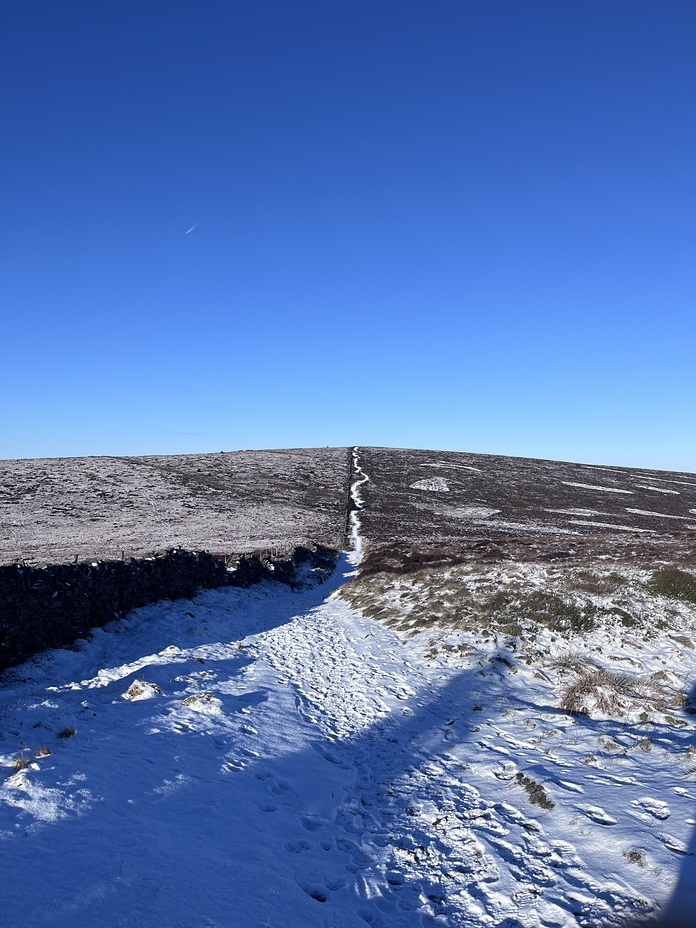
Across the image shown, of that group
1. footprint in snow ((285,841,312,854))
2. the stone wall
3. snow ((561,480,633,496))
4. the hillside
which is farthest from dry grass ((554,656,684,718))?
snow ((561,480,633,496))

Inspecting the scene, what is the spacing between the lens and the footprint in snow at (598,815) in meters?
7.45

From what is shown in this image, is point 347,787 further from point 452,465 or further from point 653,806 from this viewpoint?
point 452,465

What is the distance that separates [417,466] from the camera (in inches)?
3551

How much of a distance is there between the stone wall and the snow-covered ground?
0.78 meters

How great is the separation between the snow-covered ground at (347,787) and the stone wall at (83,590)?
2.57 ft

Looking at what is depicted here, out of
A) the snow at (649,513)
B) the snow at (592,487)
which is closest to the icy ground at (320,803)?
the snow at (649,513)

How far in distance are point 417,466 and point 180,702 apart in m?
80.6

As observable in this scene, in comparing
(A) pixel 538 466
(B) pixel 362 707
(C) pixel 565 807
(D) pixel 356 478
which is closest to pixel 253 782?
(B) pixel 362 707

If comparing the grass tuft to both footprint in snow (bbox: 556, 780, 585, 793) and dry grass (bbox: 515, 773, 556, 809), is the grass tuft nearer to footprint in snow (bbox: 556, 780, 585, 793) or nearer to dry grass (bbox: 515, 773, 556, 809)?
footprint in snow (bbox: 556, 780, 585, 793)

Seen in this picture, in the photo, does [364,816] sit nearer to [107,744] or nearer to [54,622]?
[107,744]

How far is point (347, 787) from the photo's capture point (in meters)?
9.06

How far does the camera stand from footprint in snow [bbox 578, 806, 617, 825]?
293 inches

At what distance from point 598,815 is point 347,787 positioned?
159 inches

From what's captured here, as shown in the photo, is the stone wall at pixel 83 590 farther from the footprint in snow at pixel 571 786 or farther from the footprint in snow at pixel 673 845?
the footprint in snow at pixel 673 845
